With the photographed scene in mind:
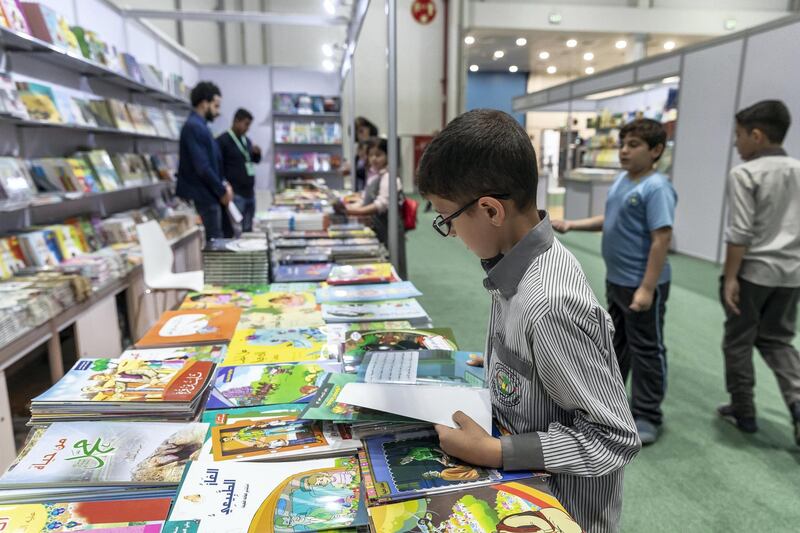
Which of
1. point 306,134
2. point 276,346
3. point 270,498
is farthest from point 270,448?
point 306,134

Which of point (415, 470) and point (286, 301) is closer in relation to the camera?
point (415, 470)

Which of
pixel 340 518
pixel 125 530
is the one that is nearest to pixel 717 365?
pixel 340 518

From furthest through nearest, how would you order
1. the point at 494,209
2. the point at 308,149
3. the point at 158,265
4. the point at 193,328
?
the point at 308,149
the point at 158,265
the point at 193,328
the point at 494,209

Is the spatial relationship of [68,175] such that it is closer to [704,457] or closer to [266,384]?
[266,384]

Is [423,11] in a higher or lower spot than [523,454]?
higher

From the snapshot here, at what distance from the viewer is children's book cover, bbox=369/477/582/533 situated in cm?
70

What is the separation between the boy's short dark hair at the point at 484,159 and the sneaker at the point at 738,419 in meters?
2.28

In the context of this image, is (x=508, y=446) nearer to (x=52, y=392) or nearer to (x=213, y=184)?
(x=52, y=392)

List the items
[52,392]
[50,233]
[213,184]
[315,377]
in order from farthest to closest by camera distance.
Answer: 1. [213,184]
2. [50,233]
3. [315,377]
4. [52,392]

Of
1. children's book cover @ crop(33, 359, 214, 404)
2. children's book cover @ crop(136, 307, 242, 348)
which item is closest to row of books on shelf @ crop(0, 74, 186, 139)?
children's book cover @ crop(136, 307, 242, 348)

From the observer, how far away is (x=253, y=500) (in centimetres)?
80

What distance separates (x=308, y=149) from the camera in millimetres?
8109

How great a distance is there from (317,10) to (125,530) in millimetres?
11937

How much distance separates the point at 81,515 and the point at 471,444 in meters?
0.62
